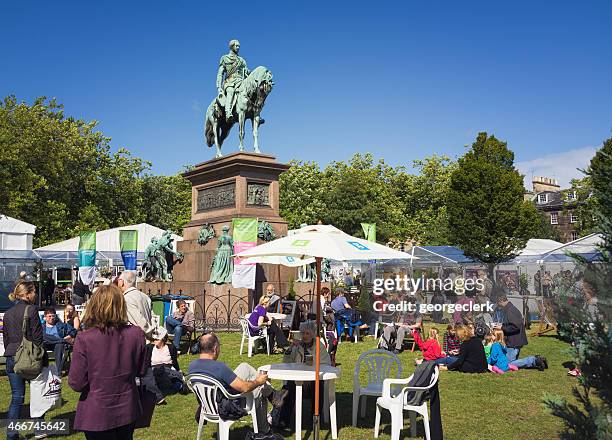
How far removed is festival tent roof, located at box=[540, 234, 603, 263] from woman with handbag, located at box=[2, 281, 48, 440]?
5.49m

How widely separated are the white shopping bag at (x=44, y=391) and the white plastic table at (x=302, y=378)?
8.06 feet

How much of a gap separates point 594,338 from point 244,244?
1431cm

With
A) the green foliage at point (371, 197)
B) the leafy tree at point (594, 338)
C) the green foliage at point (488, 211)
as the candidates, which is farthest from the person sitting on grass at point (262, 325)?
the green foliage at point (371, 197)

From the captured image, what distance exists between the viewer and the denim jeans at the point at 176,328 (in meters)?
12.4

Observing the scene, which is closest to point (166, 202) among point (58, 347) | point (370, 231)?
point (370, 231)

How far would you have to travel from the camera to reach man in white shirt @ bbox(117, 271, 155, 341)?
7547 mm

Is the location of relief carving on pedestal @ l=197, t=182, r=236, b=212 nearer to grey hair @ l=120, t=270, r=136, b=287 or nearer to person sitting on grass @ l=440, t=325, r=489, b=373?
person sitting on grass @ l=440, t=325, r=489, b=373

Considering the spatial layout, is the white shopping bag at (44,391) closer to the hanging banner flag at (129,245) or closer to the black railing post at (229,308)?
the black railing post at (229,308)

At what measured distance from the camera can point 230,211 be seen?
1962 cm

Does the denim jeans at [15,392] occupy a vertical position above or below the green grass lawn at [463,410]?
above

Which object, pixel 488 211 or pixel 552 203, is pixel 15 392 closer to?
pixel 488 211

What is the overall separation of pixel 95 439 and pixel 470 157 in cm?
4061

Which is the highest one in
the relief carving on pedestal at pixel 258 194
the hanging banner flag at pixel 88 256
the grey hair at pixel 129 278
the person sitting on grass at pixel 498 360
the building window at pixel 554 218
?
the building window at pixel 554 218

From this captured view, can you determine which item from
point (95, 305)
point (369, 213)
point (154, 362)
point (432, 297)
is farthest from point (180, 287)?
point (369, 213)
